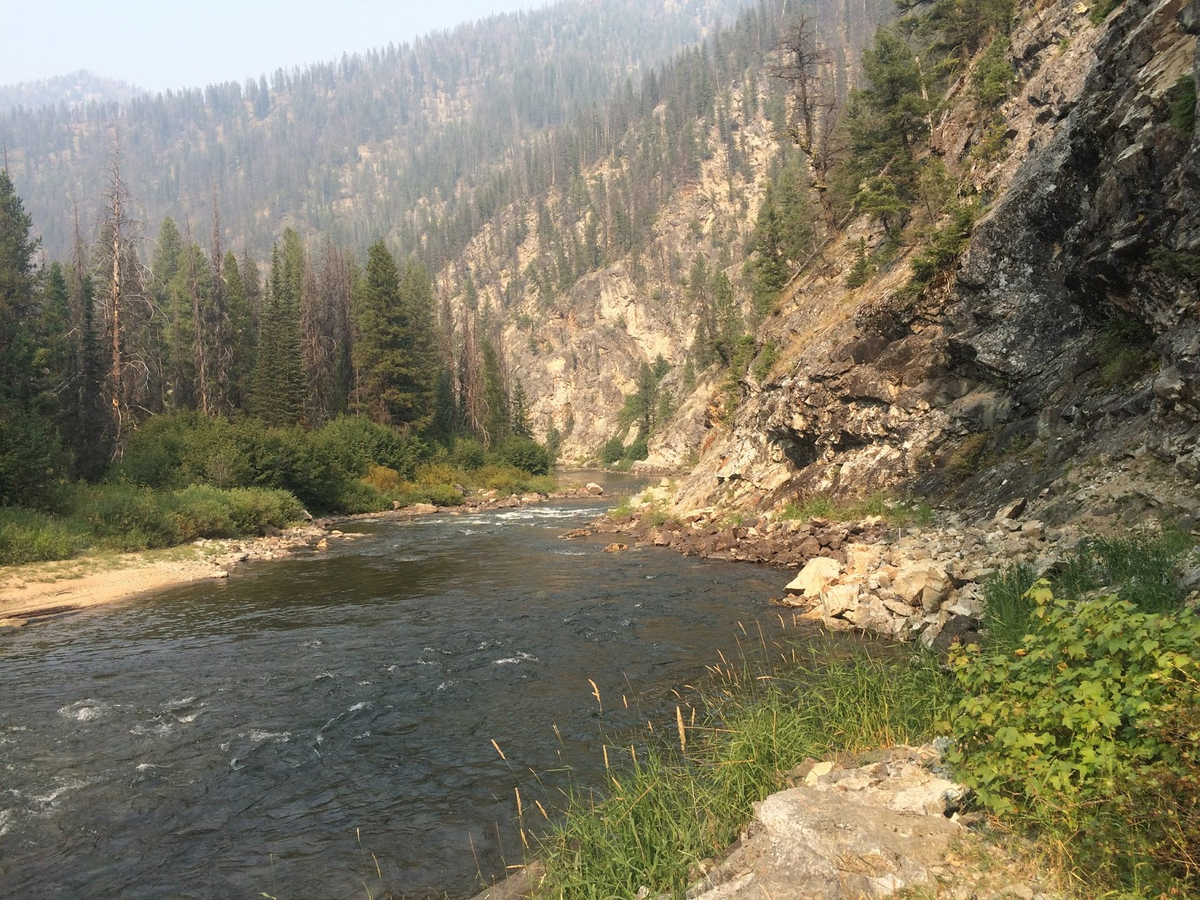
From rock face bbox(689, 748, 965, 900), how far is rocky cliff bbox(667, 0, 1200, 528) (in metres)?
8.57

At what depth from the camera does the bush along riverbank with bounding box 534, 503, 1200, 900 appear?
3691mm

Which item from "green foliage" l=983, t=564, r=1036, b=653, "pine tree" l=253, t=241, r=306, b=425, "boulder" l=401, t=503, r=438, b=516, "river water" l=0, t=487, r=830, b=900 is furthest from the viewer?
"pine tree" l=253, t=241, r=306, b=425

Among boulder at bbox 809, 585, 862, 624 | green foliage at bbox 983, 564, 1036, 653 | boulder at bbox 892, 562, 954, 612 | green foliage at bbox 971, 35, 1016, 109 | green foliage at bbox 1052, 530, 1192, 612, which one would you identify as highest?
green foliage at bbox 971, 35, 1016, 109

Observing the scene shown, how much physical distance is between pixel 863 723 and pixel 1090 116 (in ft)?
52.6

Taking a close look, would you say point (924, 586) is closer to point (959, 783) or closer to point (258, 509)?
point (959, 783)

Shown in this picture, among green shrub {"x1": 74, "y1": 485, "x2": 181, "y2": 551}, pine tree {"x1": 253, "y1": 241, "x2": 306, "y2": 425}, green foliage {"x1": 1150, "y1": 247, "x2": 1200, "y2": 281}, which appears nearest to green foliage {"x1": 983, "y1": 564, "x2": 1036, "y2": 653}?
green foliage {"x1": 1150, "y1": 247, "x2": 1200, "y2": 281}

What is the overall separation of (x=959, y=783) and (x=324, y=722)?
888 centimetres

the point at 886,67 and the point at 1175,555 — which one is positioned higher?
the point at 886,67

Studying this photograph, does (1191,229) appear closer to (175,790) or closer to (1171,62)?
(1171,62)

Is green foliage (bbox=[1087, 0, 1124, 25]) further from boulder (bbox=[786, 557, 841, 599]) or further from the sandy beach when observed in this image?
the sandy beach

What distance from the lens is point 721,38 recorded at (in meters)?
178

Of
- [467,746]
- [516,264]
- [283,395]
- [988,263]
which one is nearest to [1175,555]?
[467,746]

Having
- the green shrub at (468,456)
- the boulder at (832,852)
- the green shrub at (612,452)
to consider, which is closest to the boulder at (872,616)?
the boulder at (832,852)

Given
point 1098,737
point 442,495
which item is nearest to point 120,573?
point 1098,737
